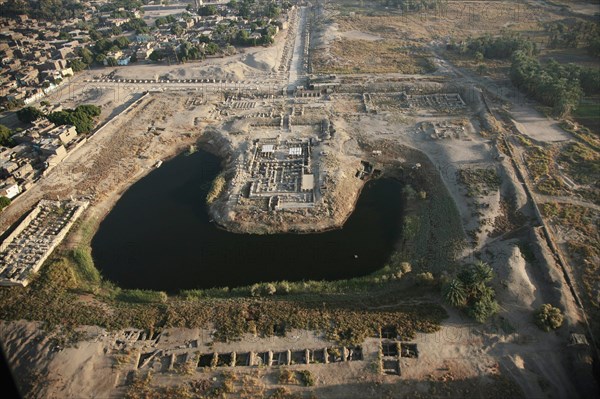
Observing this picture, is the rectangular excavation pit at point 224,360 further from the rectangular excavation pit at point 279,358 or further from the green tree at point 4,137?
the green tree at point 4,137

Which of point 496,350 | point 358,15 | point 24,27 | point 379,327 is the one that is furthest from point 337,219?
point 24,27

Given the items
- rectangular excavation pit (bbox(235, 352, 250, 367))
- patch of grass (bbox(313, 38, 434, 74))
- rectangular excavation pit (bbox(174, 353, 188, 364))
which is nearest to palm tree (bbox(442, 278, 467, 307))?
rectangular excavation pit (bbox(235, 352, 250, 367))

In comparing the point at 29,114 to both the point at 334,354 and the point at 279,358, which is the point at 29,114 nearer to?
the point at 279,358

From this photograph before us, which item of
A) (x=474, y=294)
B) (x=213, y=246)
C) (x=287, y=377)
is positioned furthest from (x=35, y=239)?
(x=474, y=294)

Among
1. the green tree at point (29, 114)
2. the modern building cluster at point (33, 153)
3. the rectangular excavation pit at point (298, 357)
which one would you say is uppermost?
the green tree at point (29, 114)

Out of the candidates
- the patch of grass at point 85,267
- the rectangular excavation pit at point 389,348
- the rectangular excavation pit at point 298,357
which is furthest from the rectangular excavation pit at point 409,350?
the patch of grass at point 85,267

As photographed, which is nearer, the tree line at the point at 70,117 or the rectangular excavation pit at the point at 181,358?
the rectangular excavation pit at the point at 181,358
